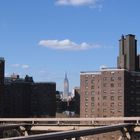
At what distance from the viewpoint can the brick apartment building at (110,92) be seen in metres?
176

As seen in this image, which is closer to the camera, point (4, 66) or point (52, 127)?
point (52, 127)

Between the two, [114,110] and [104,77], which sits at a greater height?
[104,77]

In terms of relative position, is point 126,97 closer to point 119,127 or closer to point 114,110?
point 114,110

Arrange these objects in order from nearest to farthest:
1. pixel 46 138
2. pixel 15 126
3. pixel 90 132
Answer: pixel 46 138
pixel 90 132
pixel 15 126

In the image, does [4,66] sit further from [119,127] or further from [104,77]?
[119,127]

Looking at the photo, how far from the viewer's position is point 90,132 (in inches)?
575

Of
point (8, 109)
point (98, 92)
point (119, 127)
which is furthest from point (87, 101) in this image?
point (119, 127)

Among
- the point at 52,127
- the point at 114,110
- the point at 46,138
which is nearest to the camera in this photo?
the point at 46,138

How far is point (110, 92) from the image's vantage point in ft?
578

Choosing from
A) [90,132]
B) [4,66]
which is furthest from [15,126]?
[4,66]

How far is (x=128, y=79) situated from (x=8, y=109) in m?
46.4

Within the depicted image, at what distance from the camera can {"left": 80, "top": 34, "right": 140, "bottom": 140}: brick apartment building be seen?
576 feet

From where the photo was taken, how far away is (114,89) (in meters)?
177

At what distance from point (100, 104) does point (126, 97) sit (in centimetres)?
940
